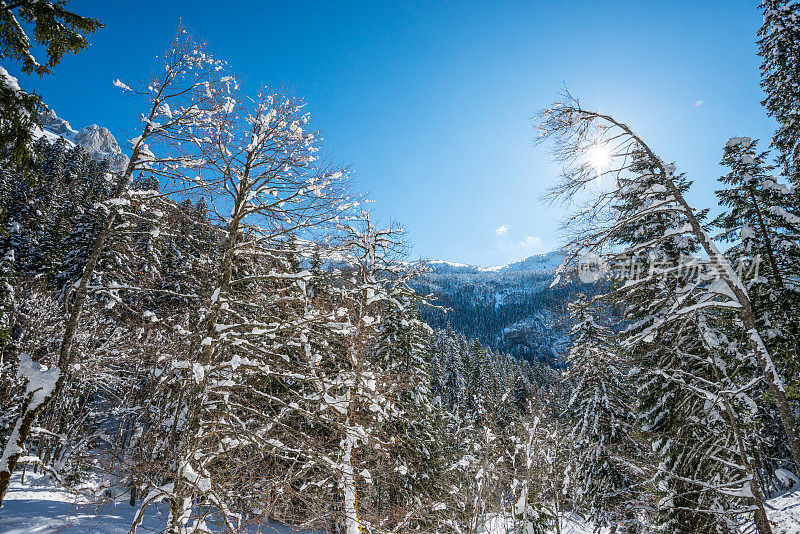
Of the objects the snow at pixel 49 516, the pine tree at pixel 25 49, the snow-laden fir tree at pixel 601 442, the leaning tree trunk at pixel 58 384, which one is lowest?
the snow at pixel 49 516

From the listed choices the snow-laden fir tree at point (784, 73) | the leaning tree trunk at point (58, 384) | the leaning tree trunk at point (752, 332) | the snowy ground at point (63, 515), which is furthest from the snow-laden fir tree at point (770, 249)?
the leaning tree trunk at point (58, 384)

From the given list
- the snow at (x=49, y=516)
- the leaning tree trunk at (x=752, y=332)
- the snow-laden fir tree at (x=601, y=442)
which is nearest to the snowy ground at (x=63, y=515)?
the snow at (x=49, y=516)

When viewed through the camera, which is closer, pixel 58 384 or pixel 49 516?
A: pixel 58 384

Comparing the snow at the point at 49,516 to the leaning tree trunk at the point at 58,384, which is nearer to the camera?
the leaning tree trunk at the point at 58,384

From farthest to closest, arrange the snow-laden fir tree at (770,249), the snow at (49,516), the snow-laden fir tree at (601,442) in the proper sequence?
the snow-laden fir tree at (601,442) → the snow at (49,516) → the snow-laden fir tree at (770,249)

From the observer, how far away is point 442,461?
17.9 m

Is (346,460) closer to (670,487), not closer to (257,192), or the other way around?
(257,192)

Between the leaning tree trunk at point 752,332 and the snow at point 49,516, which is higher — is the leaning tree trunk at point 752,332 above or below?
above

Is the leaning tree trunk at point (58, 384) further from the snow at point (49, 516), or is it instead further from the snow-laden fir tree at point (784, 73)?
the snow-laden fir tree at point (784, 73)

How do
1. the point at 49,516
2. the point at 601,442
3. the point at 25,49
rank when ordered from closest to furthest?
the point at 25,49
the point at 49,516
the point at 601,442

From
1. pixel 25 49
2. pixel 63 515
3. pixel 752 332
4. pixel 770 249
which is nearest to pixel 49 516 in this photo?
pixel 63 515

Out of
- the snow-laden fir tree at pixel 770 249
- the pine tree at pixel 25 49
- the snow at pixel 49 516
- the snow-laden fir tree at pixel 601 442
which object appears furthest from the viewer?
the snow-laden fir tree at pixel 601 442

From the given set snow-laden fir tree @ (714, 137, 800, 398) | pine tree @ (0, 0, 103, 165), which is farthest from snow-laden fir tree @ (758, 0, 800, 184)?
pine tree @ (0, 0, 103, 165)

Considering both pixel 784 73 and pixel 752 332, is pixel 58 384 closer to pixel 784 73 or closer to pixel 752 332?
pixel 752 332
